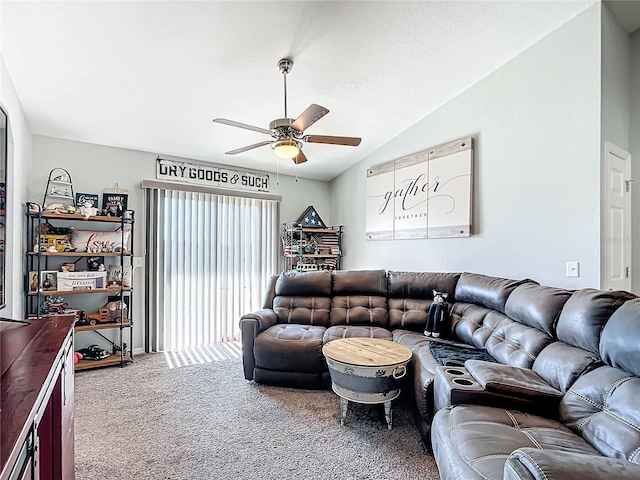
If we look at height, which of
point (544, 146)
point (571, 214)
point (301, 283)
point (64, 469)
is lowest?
point (64, 469)

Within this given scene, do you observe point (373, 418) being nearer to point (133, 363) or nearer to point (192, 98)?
point (133, 363)

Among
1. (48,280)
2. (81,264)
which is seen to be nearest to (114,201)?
(81,264)

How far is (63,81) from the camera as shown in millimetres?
2439

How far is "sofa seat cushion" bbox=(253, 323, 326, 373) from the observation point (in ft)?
9.38

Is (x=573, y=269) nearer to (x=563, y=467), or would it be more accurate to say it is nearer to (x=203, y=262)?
(x=563, y=467)

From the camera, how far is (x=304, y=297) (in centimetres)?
370

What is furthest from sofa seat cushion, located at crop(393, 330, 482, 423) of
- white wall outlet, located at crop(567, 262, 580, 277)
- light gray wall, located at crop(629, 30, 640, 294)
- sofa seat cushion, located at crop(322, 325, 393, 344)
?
light gray wall, located at crop(629, 30, 640, 294)

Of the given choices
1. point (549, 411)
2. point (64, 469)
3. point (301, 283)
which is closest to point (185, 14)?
point (64, 469)

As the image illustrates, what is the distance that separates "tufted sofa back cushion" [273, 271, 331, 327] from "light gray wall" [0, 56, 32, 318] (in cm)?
222

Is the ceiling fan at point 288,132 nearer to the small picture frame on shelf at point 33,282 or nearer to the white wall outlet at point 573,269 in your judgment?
the white wall outlet at point 573,269

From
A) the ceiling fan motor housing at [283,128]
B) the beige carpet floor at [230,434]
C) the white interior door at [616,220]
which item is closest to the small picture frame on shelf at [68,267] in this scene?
the beige carpet floor at [230,434]

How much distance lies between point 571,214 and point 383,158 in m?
2.33

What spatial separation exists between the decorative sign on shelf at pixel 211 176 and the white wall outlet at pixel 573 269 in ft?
Answer: 12.4

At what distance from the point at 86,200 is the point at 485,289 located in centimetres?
416
